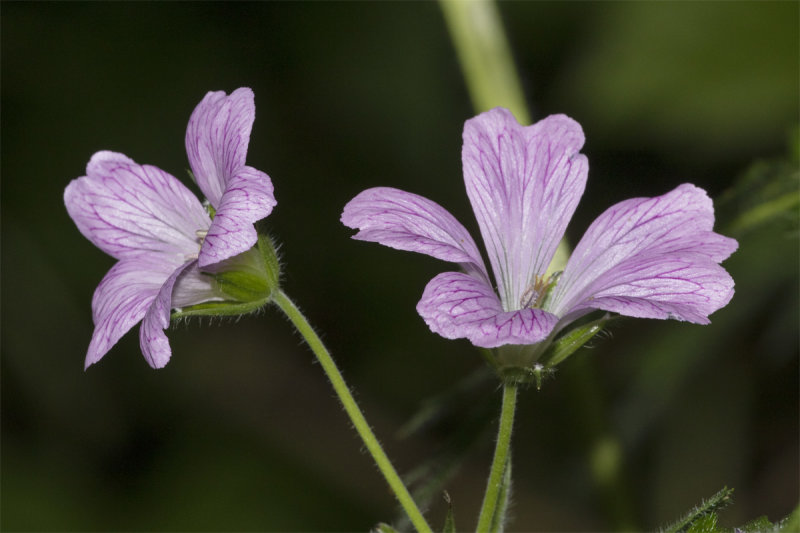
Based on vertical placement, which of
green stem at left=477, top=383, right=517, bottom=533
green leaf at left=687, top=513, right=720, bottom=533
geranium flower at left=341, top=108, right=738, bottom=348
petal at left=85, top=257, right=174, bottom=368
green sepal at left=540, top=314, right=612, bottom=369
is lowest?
green leaf at left=687, top=513, right=720, bottom=533

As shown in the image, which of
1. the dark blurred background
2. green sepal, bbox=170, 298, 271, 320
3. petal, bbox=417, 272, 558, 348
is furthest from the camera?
the dark blurred background

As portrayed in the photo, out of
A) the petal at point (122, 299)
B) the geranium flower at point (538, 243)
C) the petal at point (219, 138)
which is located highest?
the petal at point (219, 138)

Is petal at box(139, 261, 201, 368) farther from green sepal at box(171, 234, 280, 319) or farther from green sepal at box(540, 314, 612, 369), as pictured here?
green sepal at box(540, 314, 612, 369)

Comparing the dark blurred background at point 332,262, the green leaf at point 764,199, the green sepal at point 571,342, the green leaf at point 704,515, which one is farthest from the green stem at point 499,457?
the dark blurred background at point 332,262

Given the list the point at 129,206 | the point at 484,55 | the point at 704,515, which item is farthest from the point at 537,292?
the point at 484,55

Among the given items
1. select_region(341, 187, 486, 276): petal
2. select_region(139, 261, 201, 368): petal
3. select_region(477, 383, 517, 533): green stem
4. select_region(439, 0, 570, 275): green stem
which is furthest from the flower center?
select_region(439, 0, 570, 275): green stem

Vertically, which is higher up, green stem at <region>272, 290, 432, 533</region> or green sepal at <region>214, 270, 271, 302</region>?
green sepal at <region>214, 270, 271, 302</region>

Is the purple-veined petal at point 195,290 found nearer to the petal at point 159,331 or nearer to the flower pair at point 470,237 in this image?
the flower pair at point 470,237

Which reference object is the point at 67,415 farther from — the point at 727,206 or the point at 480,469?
the point at 727,206
